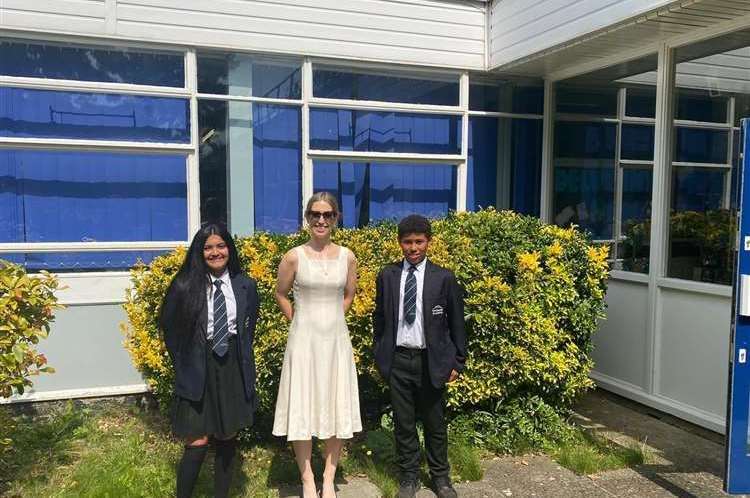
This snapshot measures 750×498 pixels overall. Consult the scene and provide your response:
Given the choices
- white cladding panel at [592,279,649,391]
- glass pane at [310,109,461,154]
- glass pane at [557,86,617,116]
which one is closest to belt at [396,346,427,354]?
white cladding panel at [592,279,649,391]

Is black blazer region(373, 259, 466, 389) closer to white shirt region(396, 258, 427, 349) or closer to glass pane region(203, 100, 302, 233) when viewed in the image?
white shirt region(396, 258, 427, 349)

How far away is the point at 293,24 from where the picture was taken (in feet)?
20.4

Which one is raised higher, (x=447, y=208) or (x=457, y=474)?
(x=447, y=208)

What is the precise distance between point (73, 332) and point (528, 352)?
3954 millimetres

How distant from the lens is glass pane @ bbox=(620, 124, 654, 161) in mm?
5902

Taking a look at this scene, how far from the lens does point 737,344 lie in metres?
→ 3.45

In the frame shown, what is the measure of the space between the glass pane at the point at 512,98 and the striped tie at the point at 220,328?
4882 mm

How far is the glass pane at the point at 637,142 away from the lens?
5.90m

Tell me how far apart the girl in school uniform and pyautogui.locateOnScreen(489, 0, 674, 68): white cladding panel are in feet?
12.5

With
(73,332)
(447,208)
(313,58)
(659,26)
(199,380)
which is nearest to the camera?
(199,380)

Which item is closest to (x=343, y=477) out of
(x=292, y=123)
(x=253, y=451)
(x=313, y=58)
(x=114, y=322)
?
(x=253, y=451)

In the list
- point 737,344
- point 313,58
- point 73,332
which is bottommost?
point 73,332

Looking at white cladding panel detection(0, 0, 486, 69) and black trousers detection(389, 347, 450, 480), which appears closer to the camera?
black trousers detection(389, 347, 450, 480)

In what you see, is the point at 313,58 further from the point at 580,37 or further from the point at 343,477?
the point at 343,477
